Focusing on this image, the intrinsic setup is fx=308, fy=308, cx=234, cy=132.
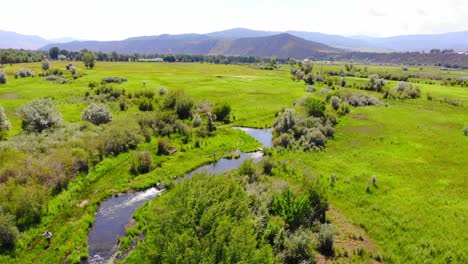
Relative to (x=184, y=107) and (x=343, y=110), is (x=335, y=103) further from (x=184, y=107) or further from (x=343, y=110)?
(x=184, y=107)

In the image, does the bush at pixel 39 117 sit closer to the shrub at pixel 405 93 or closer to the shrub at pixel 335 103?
the shrub at pixel 335 103

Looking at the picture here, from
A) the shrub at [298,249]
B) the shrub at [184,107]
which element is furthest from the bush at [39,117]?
the shrub at [298,249]

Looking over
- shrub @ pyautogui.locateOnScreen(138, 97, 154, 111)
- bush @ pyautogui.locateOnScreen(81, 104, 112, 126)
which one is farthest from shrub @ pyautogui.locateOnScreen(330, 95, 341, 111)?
bush @ pyautogui.locateOnScreen(81, 104, 112, 126)

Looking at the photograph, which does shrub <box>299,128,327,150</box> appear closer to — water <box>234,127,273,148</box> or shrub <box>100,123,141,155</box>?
water <box>234,127,273,148</box>

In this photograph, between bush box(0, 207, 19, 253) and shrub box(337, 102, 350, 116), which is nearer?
bush box(0, 207, 19, 253)

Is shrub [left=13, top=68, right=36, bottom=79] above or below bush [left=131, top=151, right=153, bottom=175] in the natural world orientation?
above

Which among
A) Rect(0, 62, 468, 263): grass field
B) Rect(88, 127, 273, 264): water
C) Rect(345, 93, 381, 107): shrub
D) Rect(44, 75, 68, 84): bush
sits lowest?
Rect(88, 127, 273, 264): water

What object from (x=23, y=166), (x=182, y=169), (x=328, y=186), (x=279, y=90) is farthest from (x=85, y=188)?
(x=279, y=90)
